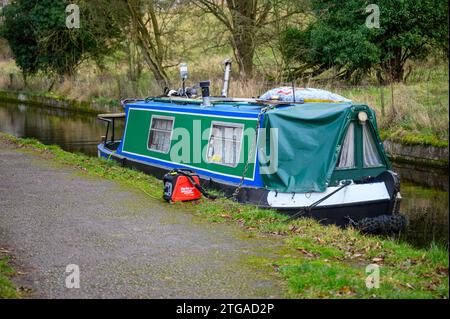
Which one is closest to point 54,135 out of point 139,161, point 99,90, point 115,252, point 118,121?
point 118,121

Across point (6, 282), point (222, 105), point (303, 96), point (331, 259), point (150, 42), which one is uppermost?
point (150, 42)

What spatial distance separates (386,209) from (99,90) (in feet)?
65.1

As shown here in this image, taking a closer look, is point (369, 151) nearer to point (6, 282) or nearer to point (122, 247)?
point (122, 247)

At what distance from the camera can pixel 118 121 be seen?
76.9 feet

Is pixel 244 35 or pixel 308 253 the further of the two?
pixel 244 35

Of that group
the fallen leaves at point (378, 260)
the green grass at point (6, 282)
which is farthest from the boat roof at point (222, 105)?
the green grass at point (6, 282)

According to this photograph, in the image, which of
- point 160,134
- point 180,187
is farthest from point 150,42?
point 180,187

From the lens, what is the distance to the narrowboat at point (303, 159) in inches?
354

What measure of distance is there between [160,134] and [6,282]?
7243mm

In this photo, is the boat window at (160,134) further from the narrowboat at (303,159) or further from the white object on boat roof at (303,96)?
the white object on boat roof at (303,96)

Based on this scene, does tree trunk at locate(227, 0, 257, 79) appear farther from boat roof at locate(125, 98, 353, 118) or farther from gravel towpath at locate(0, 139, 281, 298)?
gravel towpath at locate(0, 139, 281, 298)

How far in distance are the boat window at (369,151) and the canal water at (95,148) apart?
1.13 m

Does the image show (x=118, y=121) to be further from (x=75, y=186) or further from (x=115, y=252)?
(x=115, y=252)

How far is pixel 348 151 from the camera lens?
370 inches
